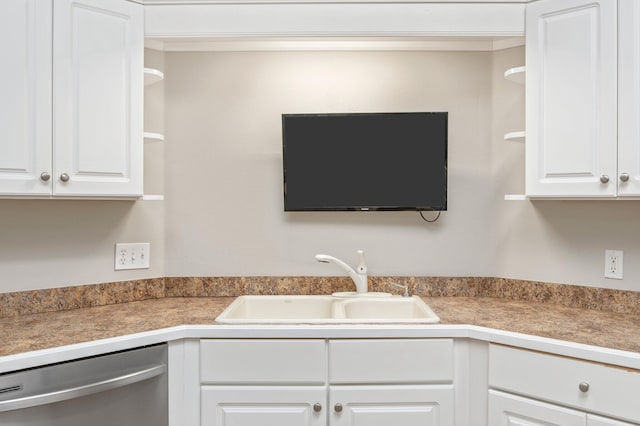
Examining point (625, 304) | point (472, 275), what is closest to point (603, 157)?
point (625, 304)

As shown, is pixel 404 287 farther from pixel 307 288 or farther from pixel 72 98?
pixel 72 98

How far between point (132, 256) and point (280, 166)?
80 cm

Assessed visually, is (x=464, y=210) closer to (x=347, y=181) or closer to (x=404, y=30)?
(x=347, y=181)

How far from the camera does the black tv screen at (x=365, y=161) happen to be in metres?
2.39

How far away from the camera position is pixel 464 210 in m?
2.50

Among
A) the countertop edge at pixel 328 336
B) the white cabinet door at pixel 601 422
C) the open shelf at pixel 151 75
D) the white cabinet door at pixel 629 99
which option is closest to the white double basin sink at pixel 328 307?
the countertop edge at pixel 328 336

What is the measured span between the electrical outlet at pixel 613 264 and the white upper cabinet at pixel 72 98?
1904 millimetres

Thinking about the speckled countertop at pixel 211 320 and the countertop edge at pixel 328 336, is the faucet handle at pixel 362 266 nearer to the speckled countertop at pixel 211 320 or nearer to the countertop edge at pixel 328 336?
the speckled countertop at pixel 211 320

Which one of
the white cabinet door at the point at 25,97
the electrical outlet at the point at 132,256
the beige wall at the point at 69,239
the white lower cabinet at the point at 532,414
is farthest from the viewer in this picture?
the electrical outlet at the point at 132,256

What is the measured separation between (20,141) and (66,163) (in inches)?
6.3

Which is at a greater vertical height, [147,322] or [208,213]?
[208,213]

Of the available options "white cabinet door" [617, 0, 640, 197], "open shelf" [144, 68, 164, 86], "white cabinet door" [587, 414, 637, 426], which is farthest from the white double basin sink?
"open shelf" [144, 68, 164, 86]

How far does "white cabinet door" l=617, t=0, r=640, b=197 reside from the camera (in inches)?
70.4

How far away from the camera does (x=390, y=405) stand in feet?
6.03
